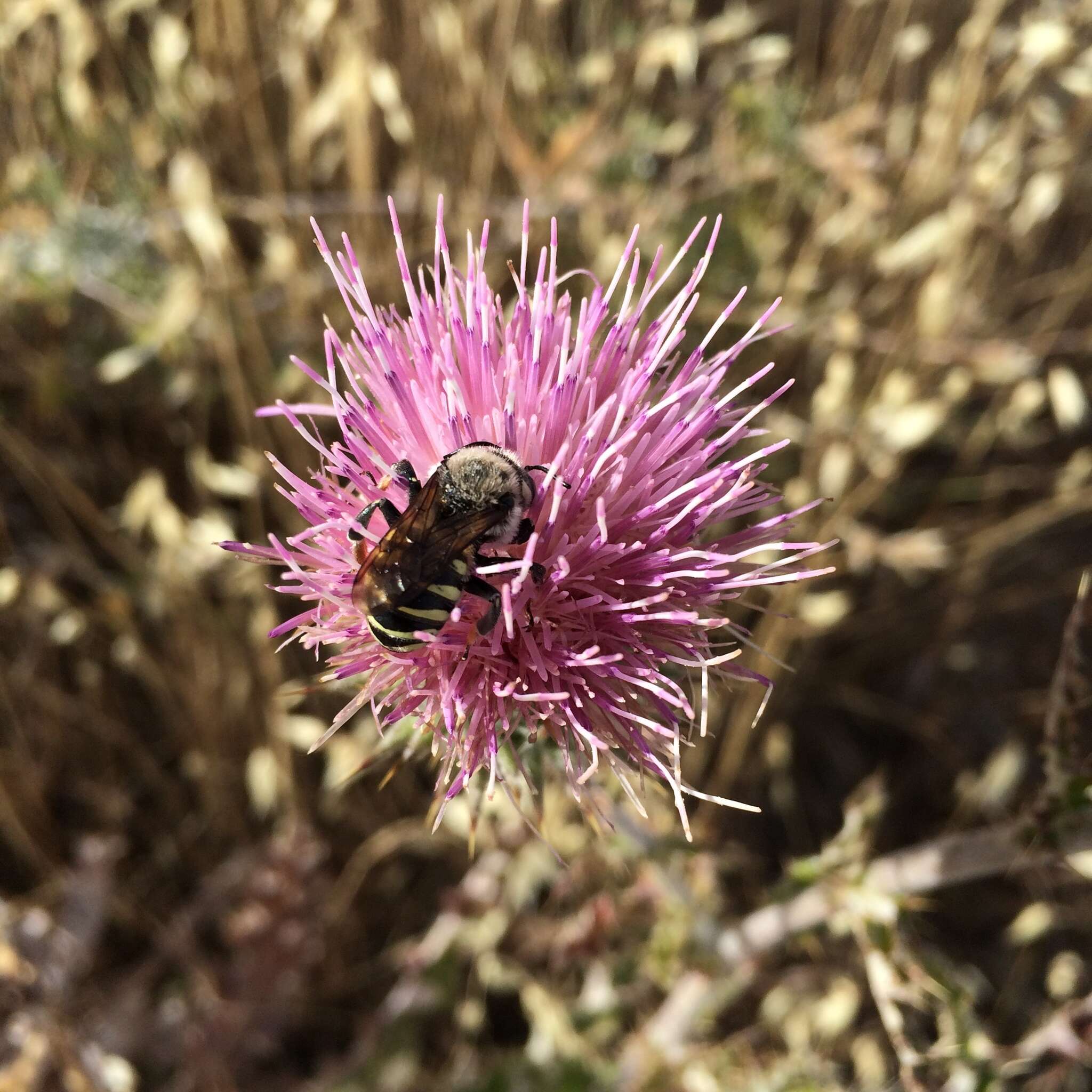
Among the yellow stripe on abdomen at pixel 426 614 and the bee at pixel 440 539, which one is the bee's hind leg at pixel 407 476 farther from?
the yellow stripe on abdomen at pixel 426 614

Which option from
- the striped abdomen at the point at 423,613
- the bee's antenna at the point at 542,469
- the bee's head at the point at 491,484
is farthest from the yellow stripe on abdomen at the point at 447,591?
the bee's antenna at the point at 542,469

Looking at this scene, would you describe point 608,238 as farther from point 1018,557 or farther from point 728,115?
point 1018,557

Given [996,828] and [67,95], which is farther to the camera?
[67,95]

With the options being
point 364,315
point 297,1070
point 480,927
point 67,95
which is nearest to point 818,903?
point 480,927

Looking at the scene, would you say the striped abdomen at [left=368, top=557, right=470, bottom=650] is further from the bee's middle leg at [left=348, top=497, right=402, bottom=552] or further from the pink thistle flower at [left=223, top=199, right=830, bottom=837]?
the bee's middle leg at [left=348, top=497, right=402, bottom=552]

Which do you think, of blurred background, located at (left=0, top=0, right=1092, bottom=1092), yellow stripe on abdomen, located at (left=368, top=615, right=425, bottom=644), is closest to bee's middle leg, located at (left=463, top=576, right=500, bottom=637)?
yellow stripe on abdomen, located at (left=368, top=615, right=425, bottom=644)

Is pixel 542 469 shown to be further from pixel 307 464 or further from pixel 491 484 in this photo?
pixel 307 464
